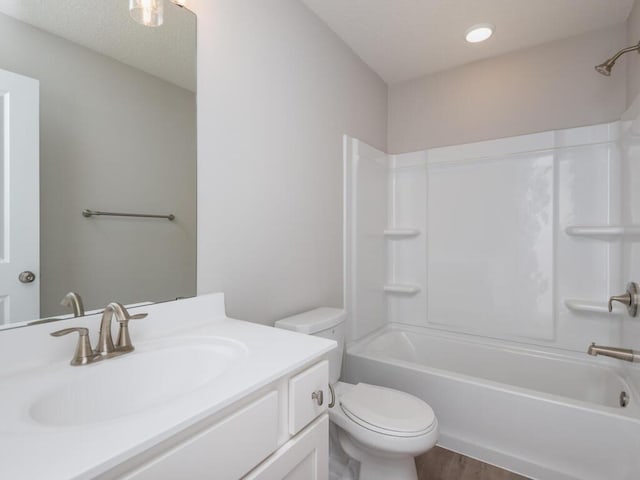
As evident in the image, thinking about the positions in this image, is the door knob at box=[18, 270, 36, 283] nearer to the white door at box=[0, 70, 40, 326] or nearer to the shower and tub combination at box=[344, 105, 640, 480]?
the white door at box=[0, 70, 40, 326]

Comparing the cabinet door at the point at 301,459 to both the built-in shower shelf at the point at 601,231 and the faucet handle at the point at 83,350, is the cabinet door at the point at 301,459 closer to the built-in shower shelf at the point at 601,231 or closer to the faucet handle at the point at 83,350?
the faucet handle at the point at 83,350

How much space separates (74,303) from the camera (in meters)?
0.93

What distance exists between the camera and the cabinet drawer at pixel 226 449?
22.5 inches

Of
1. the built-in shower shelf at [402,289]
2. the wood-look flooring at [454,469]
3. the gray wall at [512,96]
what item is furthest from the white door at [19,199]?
the gray wall at [512,96]

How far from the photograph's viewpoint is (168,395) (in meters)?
0.89

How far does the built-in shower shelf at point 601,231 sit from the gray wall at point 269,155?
1.43 meters

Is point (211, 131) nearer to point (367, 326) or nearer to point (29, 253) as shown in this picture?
point (29, 253)

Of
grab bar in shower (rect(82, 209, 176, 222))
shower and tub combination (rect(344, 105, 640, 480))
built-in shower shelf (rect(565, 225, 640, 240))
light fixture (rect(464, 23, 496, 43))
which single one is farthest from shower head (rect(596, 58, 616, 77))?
grab bar in shower (rect(82, 209, 176, 222))

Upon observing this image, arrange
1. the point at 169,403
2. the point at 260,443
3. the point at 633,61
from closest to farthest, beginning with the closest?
the point at 169,403, the point at 260,443, the point at 633,61

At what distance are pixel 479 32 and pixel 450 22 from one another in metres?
0.22

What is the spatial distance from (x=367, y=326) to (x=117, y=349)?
5.69 ft

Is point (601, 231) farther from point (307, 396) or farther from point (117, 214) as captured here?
point (117, 214)

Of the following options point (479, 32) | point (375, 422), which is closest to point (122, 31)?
point (375, 422)

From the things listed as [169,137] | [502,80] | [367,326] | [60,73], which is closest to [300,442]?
[169,137]
